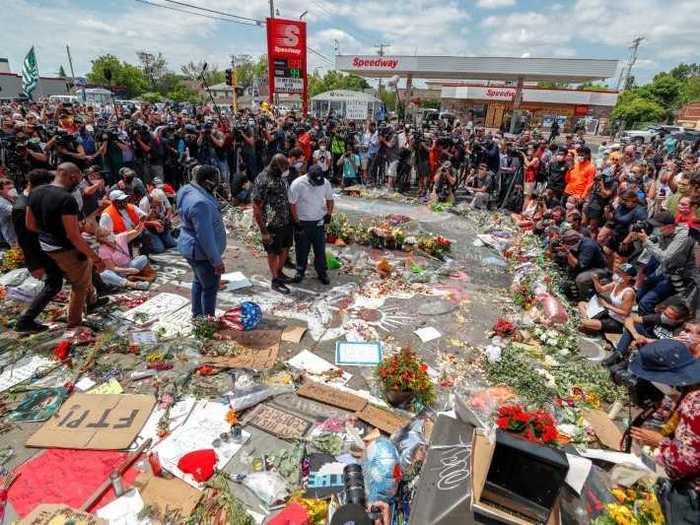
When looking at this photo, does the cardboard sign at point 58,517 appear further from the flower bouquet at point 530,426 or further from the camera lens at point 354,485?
the flower bouquet at point 530,426

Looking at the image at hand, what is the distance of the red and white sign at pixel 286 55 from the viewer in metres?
15.8

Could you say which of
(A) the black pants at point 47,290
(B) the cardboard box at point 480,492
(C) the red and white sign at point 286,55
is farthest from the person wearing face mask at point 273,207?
(C) the red and white sign at point 286,55

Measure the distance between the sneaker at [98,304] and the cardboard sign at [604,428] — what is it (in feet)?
18.8

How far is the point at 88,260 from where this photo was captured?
4.29m

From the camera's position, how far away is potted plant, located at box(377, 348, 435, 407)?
11.8ft

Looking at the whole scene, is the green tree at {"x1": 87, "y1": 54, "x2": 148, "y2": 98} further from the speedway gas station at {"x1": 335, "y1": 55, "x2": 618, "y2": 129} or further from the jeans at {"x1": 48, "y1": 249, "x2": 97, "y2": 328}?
the jeans at {"x1": 48, "y1": 249, "x2": 97, "y2": 328}

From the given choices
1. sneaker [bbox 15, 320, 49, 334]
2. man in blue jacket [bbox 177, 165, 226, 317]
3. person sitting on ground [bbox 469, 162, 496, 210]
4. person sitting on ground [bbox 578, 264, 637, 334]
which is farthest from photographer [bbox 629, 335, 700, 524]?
person sitting on ground [bbox 469, 162, 496, 210]

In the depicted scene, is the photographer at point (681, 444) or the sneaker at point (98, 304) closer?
the photographer at point (681, 444)

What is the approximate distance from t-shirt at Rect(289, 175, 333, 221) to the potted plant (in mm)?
2746

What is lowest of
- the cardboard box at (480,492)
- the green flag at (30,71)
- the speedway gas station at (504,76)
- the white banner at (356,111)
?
the cardboard box at (480,492)

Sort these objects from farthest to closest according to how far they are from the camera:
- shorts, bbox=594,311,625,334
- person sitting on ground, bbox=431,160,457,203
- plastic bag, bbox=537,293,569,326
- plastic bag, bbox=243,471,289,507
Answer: person sitting on ground, bbox=431,160,457,203, plastic bag, bbox=537,293,569,326, shorts, bbox=594,311,625,334, plastic bag, bbox=243,471,289,507

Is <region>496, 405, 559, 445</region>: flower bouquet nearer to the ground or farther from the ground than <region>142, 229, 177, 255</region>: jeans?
farther from the ground

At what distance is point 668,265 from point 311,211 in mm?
4636

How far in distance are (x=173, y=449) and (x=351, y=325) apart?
8.35 ft
